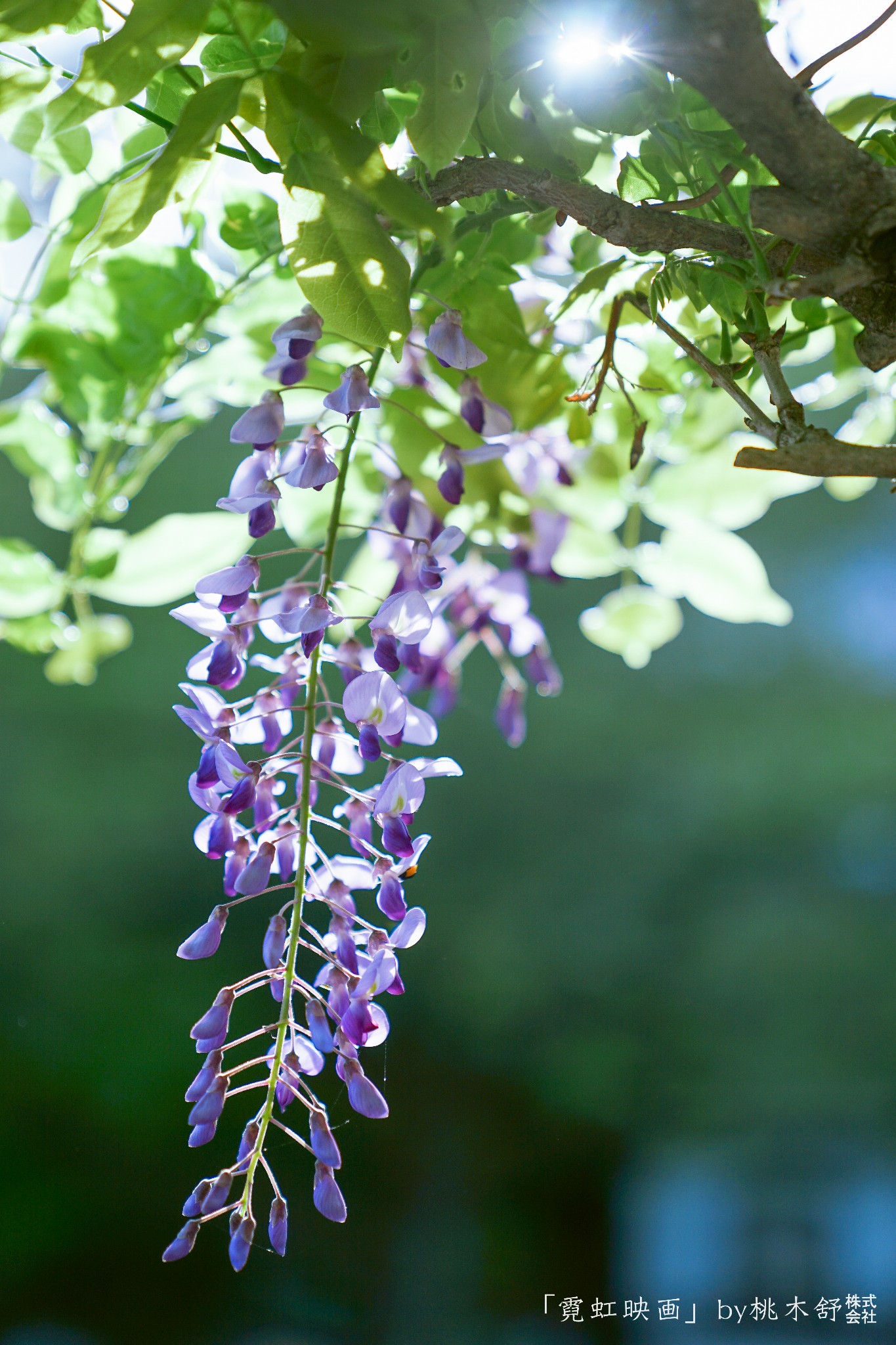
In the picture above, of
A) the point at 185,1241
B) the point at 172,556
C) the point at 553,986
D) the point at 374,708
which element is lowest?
the point at 185,1241

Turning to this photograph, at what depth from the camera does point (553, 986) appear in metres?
1.74

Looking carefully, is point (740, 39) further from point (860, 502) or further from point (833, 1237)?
point (860, 502)

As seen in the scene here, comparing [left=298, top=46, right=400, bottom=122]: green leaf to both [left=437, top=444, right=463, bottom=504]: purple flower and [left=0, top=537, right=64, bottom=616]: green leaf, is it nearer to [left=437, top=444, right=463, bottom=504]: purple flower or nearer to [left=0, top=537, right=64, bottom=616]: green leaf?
[left=437, top=444, right=463, bottom=504]: purple flower

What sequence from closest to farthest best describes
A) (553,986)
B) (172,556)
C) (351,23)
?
(351,23)
(172,556)
(553,986)

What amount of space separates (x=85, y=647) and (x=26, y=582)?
0.05 m

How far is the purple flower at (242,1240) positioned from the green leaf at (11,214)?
29cm

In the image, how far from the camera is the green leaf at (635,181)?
7.9 inches

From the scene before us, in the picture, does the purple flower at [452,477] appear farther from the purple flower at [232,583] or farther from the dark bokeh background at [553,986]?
the dark bokeh background at [553,986]

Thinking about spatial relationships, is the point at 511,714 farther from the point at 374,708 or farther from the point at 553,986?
the point at 553,986

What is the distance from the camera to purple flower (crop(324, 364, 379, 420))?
0.20 metres

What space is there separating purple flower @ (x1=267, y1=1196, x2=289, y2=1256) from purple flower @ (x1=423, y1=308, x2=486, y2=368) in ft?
0.65

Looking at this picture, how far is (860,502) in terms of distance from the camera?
1.96m

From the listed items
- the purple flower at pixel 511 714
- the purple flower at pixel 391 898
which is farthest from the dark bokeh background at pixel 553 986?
the purple flower at pixel 391 898

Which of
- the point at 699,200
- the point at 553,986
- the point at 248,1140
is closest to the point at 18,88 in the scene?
the point at 699,200
